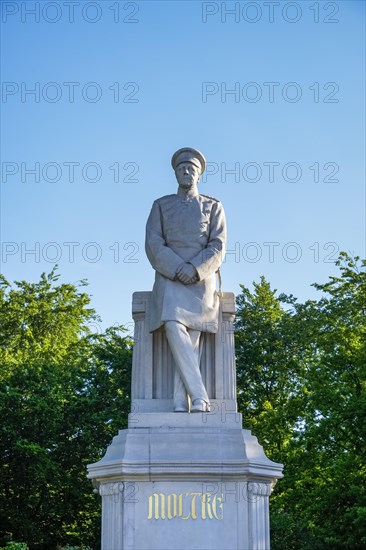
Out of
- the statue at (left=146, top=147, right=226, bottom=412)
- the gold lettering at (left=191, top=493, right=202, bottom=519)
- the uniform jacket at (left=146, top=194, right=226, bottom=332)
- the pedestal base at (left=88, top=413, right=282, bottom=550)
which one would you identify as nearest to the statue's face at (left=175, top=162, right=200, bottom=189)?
the statue at (left=146, top=147, right=226, bottom=412)

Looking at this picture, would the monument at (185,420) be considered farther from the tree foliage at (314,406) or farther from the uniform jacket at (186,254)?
the tree foliage at (314,406)

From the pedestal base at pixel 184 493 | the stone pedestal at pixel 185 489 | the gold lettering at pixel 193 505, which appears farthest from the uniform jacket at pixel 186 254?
the gold lettering at pixel 193 505

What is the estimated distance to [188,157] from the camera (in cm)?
1308

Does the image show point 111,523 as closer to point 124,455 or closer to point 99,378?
point 124,455

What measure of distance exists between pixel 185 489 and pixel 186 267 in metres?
3.05

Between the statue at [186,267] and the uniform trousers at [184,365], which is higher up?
A: the statue at [186,267]

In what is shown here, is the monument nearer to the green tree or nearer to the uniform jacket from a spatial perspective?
the uniform jacket

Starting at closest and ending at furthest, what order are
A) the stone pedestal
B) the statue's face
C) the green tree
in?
the stone pedestal < the statue's face < the green tree

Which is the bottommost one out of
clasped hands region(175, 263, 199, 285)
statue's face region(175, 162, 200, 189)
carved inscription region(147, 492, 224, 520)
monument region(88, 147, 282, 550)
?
carved inscription region(147, 492, 224, 520)

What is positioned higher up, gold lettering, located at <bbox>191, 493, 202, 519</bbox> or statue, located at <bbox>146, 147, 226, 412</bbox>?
statue, located at <bbox>146, 147, 226, 412</bbox>

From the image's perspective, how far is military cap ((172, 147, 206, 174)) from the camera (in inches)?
515

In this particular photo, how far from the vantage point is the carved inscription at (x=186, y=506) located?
11188mm

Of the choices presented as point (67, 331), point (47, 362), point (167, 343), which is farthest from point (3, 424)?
point (167, 343)

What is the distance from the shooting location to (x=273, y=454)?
2780 centimetres
